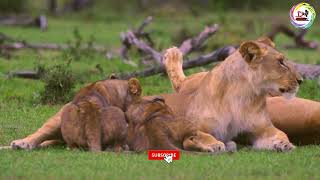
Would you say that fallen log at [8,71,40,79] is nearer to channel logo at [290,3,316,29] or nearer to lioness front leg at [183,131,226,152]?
channel logo at [290,3,316,29]

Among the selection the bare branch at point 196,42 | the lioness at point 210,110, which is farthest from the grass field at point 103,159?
the bare branch at point 196,42

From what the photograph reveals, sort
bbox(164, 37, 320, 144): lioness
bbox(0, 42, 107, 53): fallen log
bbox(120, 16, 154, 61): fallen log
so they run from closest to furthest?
bbox(164, 37, 320, 144): lioness → bbox(120, 16, 154, 61): fallen log → bbox(0, 42, 107, 53): fallen log

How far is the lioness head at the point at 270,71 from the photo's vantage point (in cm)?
698

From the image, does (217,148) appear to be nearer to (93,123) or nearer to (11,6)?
(93,123)

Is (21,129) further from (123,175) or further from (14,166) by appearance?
(123,175)

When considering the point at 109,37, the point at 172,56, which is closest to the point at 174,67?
the point at 172,56

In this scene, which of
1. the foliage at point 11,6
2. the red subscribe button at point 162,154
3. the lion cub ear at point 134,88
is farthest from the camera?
the foliage at point 11,6

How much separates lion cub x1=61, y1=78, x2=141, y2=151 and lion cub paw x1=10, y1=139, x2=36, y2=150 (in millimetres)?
275

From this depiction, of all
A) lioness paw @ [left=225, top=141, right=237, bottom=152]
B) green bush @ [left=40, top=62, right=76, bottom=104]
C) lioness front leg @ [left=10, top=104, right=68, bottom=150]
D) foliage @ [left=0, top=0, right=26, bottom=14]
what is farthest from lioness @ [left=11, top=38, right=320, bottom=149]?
foliage @ [left=0, top=0, right=26, bottom=14]

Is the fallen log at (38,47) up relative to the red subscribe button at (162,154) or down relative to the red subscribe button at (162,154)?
down

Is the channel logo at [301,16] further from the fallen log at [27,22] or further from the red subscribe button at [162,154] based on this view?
the fallen log at [27,22]

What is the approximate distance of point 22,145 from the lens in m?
6.93

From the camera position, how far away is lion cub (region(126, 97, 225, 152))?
664 cm

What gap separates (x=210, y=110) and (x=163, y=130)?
1.94 ft
